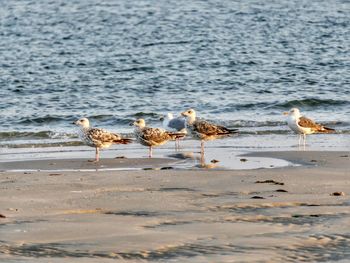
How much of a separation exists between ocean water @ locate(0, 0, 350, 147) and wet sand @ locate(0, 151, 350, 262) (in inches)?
216

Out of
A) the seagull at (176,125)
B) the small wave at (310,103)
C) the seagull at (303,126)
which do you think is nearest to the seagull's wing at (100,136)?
the seagull at (176,125)

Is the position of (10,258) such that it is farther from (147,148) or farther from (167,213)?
Result: (147,148)

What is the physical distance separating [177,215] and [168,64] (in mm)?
17474

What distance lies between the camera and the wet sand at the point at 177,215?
7.59m

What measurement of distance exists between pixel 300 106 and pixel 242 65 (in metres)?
5.65

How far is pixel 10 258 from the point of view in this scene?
24.4ft

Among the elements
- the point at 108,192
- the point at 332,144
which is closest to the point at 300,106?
the point at 332,144

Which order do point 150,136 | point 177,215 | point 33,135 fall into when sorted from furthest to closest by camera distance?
point 33,135 < point 150,136 < point 177,215

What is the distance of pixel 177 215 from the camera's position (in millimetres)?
8906

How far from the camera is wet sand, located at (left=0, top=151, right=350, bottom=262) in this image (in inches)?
299

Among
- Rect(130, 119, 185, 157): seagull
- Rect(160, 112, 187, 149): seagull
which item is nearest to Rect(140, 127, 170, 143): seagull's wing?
Rect(130, 119, 185, 157): seagull

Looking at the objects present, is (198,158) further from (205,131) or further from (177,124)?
(177,124)

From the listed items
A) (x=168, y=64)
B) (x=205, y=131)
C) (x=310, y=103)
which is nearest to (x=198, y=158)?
(x=205, y=131)

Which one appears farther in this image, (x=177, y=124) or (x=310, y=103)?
(x=310, y=103)
